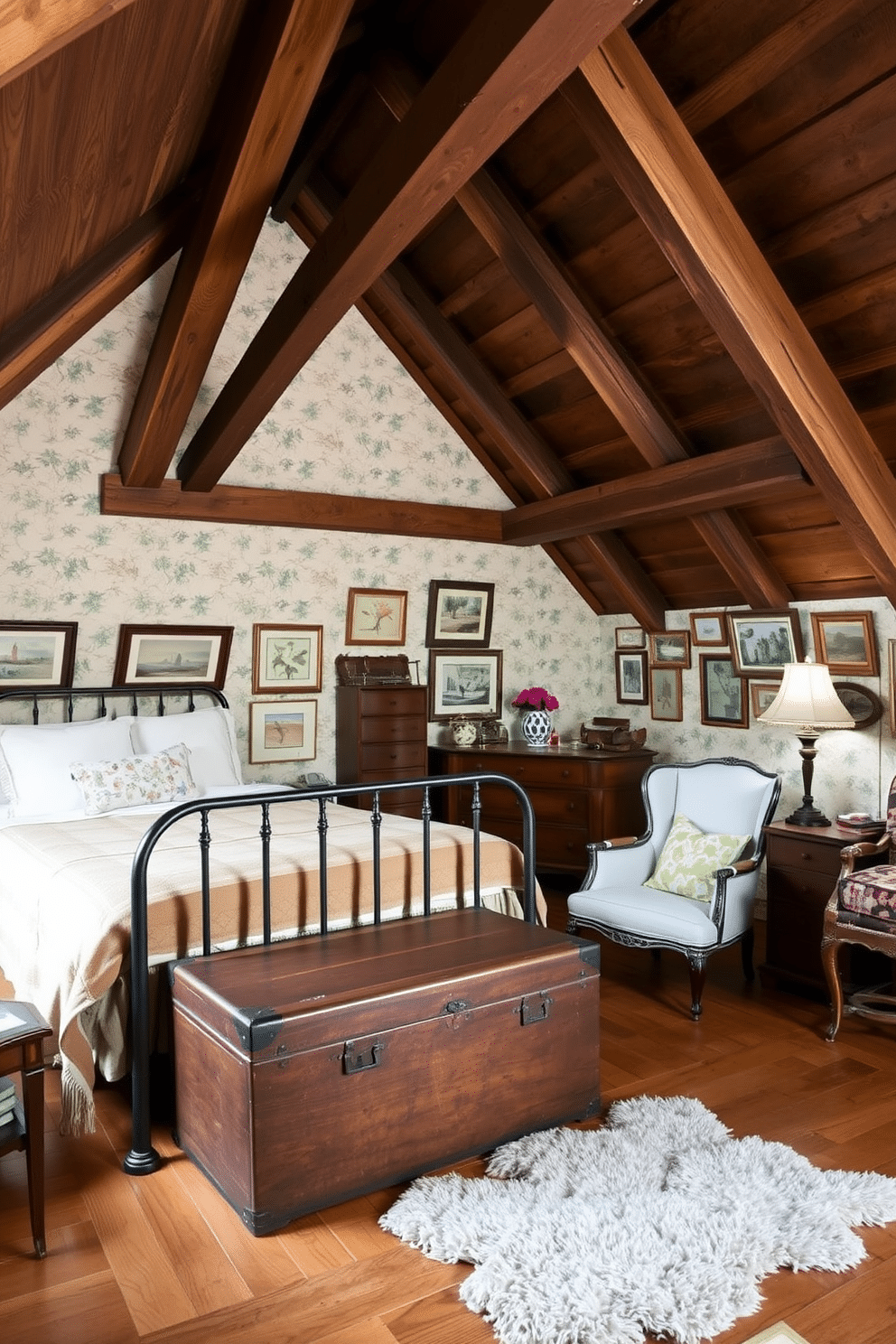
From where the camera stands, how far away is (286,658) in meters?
6.11

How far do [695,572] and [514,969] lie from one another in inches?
154

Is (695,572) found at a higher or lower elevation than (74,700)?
higher

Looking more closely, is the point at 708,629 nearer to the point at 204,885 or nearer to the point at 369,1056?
the point at 204,885

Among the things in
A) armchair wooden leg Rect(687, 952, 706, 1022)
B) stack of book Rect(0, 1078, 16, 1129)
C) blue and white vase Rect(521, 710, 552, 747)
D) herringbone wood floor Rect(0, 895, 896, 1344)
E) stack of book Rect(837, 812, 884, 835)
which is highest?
blue and white vase Rect(521, 710, 552, 747)

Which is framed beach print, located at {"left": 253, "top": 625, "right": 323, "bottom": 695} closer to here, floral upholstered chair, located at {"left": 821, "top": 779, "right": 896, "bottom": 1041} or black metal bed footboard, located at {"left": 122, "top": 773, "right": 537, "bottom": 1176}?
black metal bed footboard, located at {"left": 122, "top": 773, "right": 537, "bottom": 1176}

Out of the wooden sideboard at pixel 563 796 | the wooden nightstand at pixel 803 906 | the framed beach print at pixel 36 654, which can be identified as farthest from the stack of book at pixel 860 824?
the framed beach print at pixel 36 654

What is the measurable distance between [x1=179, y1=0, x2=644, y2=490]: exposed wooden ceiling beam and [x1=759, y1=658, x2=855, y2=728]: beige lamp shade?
2824 millimetres

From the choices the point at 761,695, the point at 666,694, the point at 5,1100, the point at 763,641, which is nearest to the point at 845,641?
the point at 763,641

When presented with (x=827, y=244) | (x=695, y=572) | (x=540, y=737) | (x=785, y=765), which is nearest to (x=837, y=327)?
(x=827, y=244)

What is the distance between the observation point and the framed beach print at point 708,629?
6.25 meters

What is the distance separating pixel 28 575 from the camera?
5250 mm

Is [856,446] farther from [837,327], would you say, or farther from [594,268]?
[594,268]

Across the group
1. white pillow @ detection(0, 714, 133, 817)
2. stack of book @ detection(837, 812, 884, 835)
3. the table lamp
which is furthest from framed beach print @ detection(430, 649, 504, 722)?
stack of book @ detection(837, 812, 884, 835)

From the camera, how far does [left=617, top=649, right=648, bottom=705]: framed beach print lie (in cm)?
707
